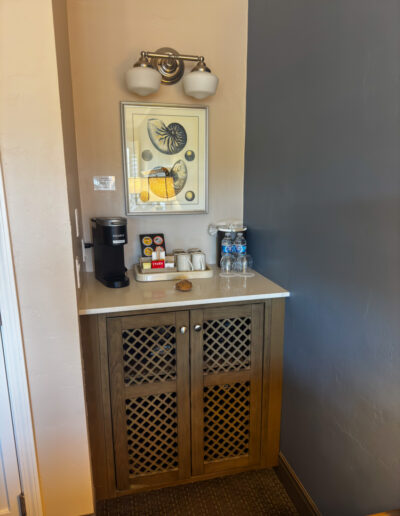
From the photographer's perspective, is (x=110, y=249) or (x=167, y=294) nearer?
(x=167, y=294)

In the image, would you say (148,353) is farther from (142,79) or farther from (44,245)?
(142,79)

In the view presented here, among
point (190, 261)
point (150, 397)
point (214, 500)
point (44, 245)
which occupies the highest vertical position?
point (44, 245)

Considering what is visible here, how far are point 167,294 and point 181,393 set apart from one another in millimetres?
479

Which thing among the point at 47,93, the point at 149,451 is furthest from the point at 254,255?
the point at 47,93

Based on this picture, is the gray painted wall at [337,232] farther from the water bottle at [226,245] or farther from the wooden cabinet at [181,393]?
the water bottle at [226,245]

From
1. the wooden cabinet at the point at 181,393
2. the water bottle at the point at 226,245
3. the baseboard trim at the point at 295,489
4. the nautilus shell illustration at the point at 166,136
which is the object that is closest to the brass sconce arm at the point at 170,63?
the nautilus shell illustration at the point at 166,136

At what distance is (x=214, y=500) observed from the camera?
65.6 inches

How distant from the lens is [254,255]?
200cm

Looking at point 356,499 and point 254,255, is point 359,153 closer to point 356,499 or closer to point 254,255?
point 254,255

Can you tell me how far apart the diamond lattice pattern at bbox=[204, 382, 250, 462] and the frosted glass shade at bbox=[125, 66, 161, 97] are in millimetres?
1545

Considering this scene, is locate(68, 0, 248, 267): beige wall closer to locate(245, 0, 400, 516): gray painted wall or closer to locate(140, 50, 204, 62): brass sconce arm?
locate(140, 50, 204, 62): brass sconce arm

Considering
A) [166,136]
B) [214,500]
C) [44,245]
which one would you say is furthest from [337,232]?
[214,500]

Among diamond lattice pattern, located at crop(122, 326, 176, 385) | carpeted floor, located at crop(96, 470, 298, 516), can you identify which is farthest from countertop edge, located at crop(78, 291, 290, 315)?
carpeted floor, located at crop(96, 470, 298, 516)

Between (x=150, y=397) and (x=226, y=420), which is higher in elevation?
(x=150, y=397)
